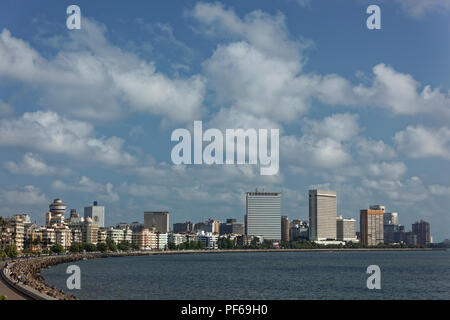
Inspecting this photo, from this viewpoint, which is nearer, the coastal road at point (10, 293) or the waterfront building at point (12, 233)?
the coastal road at point (10, 293)

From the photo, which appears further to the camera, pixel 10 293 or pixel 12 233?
pixel 12 233

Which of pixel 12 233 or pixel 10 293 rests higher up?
pixel 10 293

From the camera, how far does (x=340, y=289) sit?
259 ft

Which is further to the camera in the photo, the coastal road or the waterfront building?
the waterfront building

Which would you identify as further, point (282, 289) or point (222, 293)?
point (282, 289)
